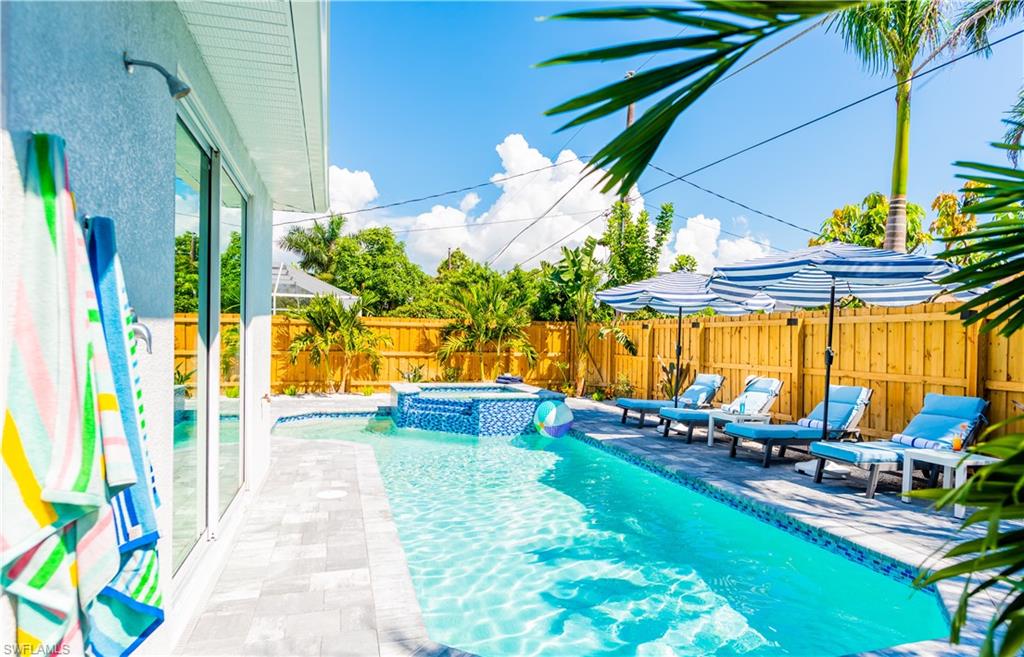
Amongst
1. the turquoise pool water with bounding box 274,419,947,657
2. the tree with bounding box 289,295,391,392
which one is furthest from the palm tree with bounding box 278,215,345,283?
the turquoise pool water with bounding box 274,419,947,657

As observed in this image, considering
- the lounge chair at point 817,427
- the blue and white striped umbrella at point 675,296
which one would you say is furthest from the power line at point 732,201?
the lounge chair at point 817,427

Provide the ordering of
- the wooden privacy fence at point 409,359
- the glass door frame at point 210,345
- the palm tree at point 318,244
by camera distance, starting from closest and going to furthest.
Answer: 1. the glass door frame at point 210,345
2. the wooden privacy fence at point 409,359
3. the palm tree at point 318,244

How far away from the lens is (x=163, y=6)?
2.73 meters

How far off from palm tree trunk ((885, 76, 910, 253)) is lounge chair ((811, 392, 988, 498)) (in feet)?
17.8

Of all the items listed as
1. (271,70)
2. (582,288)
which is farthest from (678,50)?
(582,288)

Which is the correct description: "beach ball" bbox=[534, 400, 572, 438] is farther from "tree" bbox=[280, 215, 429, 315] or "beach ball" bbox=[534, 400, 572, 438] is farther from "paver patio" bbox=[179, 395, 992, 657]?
"tree" bbox=[280, 215, 429, 315]

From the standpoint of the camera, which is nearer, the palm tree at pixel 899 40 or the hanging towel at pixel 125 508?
the hanging towel at pixel 125 508

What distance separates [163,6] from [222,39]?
56 cm

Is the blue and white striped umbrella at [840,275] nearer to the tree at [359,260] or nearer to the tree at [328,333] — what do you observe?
the tree at [328,333]

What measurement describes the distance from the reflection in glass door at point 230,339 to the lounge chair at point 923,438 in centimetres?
599

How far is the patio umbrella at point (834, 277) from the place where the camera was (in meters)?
6.38

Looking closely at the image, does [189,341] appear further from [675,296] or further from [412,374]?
[412,374]

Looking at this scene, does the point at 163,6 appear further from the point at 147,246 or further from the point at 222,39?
the point at 147,246

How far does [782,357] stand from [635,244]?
26.2 feet
